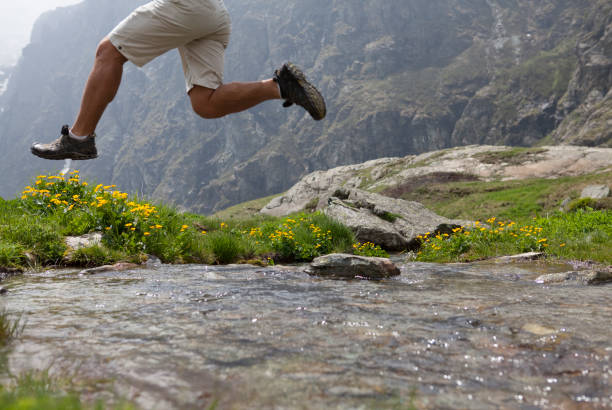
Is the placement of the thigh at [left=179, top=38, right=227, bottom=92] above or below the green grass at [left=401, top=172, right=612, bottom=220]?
above

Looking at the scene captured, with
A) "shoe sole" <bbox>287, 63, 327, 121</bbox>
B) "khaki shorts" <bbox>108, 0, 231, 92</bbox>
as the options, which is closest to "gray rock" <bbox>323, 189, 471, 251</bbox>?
"shoe sole" <bbox>287, 63, 327, 121</bbox>

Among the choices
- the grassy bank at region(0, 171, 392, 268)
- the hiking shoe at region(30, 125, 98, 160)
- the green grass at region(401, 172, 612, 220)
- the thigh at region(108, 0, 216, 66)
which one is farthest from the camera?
the green grass at region(401, 172, 612, 220)

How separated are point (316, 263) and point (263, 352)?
133 inches

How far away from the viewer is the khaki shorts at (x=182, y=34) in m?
4.50

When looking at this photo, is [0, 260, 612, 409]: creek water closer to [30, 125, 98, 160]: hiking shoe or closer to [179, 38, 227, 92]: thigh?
[30, 125, 98, 160]: hiking shoe

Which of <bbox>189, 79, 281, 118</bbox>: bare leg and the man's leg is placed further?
<bbox>189, 79, 281, 118</bbox>: bare leg

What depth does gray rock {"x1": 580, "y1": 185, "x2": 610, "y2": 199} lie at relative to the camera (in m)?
22.3

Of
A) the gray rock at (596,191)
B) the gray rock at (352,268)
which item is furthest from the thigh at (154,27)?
the gray rock at (596,191)

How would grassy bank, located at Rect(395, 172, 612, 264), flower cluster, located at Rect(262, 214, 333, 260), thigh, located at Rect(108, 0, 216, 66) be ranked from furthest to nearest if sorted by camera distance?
flower cluster, located at Rect(262, 214, 333, 260)
grassy bank, located at Rect(395, 172, 612, 264)
thigh, located at Rect(108, 0, 216, 66)

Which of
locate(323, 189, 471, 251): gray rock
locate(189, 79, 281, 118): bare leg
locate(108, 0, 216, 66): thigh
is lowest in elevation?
locate(323, 189, 471, 251): gray rock

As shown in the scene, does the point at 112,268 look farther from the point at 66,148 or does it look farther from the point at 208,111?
the point at 208,111

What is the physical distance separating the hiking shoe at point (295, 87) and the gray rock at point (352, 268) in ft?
6.04

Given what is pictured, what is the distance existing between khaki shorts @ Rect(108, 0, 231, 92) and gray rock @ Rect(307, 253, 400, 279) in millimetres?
2658

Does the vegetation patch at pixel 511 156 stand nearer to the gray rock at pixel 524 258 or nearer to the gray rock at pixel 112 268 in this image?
the gray rock at pixel 524 258
